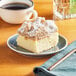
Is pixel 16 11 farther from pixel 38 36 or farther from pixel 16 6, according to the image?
pixel 38 36

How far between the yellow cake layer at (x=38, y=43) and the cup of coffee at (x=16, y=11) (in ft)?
0.55

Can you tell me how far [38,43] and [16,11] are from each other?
26 centimetres

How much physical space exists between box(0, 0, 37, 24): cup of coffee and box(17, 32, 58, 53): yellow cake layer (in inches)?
6.6

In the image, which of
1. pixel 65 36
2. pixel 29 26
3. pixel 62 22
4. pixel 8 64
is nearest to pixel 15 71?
pixel 8 64

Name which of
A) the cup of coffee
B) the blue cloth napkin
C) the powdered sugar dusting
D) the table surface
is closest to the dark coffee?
the cup of coffee

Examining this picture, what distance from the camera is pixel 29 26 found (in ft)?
3.51

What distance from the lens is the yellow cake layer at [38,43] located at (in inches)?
41.3

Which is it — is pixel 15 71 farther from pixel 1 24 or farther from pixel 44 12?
pixel 44 12

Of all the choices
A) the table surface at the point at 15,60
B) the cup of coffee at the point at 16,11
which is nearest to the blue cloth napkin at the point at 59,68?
the table surface at the point at 15,60

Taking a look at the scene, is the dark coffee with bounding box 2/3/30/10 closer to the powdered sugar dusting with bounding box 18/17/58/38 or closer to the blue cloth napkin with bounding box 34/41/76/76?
the powdered sugar dusting with bounding box 18/17/58/38

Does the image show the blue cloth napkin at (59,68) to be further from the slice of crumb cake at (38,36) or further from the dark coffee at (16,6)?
the dark coffee at (16,6)

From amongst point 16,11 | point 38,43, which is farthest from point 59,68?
point 16,11

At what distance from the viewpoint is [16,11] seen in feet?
4.15

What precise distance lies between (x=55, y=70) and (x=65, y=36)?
0.28 meters
